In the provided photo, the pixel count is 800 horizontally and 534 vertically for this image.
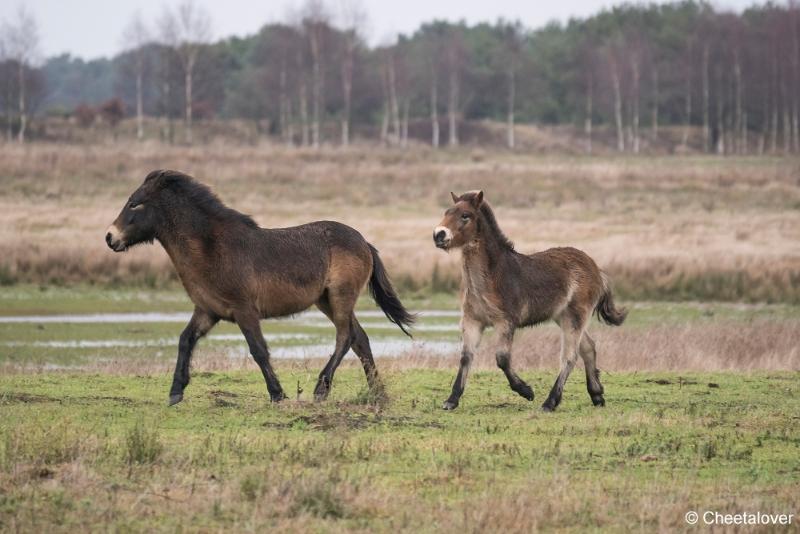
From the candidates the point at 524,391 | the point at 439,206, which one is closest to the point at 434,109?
the point at 439,206

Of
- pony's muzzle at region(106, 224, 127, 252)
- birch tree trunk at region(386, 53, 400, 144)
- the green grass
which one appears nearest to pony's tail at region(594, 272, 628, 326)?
the green grass

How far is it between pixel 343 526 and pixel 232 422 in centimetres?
364

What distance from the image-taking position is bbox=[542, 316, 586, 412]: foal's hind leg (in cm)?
1259

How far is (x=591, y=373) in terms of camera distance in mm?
13117

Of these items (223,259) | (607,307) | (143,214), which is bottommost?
(607,307)

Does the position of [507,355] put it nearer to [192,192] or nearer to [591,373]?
[591,373]

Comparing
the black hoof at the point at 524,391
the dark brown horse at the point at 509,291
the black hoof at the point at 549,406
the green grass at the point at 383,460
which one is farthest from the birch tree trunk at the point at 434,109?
the green grass at the point at 383,460

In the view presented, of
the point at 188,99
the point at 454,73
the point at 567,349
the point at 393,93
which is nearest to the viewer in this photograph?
the point at 567,349

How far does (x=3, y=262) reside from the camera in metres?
31.5

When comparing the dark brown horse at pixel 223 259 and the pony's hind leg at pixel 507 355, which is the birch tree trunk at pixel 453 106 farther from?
the pony's hind leg at pixel 507 355

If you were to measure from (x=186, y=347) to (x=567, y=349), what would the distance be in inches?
156

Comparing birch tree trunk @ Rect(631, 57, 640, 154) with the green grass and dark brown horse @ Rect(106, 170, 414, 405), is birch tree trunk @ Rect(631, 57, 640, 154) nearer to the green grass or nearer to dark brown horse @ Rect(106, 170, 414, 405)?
the green grass

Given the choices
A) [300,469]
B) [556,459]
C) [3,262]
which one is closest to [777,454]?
[556,459]

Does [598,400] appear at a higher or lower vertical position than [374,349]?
higher
